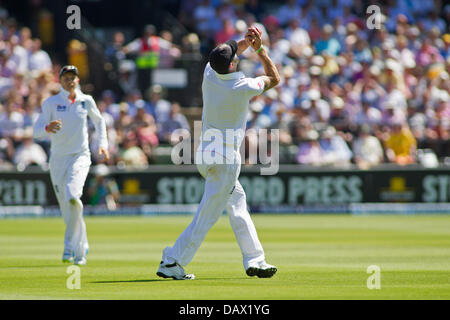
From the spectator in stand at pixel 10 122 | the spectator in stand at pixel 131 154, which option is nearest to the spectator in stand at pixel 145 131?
the spectator in stand at pixel 131 154

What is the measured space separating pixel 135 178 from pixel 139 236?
229 inches

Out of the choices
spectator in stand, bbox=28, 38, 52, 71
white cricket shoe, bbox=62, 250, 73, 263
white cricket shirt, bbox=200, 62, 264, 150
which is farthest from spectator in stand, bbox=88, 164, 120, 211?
white cricket shirt, bbox=200, 62, 264, 150

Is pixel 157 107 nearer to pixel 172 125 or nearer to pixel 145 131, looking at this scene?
pixel 172 125

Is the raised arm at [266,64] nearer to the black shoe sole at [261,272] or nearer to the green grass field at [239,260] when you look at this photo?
the black shoe sole at [261,272]

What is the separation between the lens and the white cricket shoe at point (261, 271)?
9578mm

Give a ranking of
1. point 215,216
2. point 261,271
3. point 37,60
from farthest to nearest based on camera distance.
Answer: point 37,60
point 261,271
point 215,216

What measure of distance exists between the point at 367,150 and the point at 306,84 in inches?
102

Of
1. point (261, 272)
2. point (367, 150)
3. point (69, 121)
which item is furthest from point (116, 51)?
point (261, 272)

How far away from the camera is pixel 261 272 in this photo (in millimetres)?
9656

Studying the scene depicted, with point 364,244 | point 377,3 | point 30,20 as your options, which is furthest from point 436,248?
point 30,20

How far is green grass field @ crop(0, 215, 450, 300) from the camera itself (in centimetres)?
855

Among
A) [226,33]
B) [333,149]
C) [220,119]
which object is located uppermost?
[226,33]

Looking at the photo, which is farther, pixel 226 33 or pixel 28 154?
pixel 226 33
